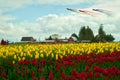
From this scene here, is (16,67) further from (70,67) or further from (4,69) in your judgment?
(70,67)

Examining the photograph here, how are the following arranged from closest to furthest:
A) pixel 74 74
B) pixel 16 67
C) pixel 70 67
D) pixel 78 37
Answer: pixel 74 74, pixel 70 67, pixel 16 67, pixel 78 37

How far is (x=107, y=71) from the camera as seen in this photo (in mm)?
10273

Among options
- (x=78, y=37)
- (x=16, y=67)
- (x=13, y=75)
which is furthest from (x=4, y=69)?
(x=78, y=37)

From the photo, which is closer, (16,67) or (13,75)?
(13,75)

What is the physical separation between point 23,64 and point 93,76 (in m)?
4.49

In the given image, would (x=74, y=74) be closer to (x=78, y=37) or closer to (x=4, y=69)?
(x=4, y=69)

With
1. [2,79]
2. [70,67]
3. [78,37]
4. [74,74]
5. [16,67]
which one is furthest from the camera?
[78,37]

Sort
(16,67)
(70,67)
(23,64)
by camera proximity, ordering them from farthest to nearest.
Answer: (23,64) < (16,67) < (70,67)

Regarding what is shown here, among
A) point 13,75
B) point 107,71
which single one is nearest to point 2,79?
point 13,75

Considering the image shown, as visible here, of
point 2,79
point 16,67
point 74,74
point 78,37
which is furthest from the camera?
point 78,37

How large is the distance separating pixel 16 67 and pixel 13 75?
1874 mm

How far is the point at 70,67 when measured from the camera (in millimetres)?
12203

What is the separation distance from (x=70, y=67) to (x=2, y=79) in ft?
8.02

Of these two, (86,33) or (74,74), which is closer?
(74,74)
